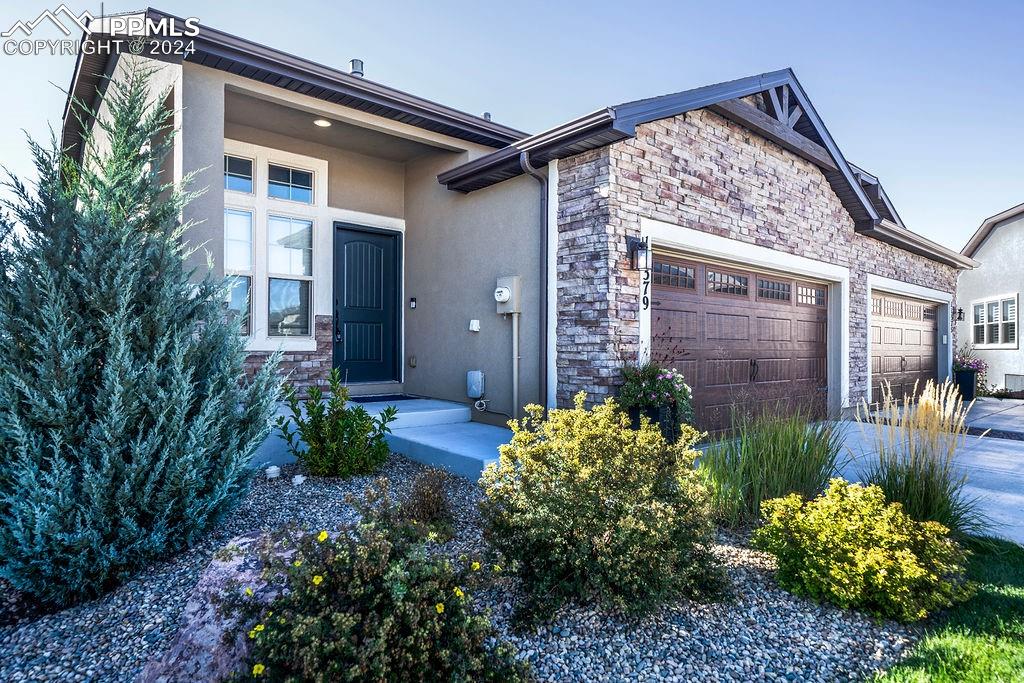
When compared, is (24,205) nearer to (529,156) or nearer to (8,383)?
(8,383)

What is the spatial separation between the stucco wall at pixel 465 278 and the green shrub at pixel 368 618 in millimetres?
4070

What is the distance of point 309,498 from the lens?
171 inches

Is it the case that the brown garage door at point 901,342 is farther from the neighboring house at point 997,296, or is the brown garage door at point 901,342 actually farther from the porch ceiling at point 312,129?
the porch ceiling at point 312,129

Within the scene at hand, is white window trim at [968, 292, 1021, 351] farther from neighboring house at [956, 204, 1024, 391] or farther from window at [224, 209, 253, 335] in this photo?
window at [224, 209, 253, 335]

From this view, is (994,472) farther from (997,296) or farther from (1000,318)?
(997,296)

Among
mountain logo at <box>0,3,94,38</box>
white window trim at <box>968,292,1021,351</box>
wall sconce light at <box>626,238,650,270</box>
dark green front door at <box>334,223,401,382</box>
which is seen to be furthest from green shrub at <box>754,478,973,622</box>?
white window trim at <box>968,292,1021,351</box>

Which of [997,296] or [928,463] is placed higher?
[997,296]

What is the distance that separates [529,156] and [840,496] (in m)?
4.36

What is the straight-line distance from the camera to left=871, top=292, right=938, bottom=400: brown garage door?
10.7 meters

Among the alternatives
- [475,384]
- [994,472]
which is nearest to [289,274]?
[475,384]

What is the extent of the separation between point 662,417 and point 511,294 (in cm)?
218

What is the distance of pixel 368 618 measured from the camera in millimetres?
1984

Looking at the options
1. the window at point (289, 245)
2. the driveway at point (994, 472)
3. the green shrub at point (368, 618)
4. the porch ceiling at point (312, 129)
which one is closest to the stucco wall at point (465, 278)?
the porch ceiling at point (312, 129)

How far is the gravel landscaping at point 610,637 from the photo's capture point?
7.82ft
